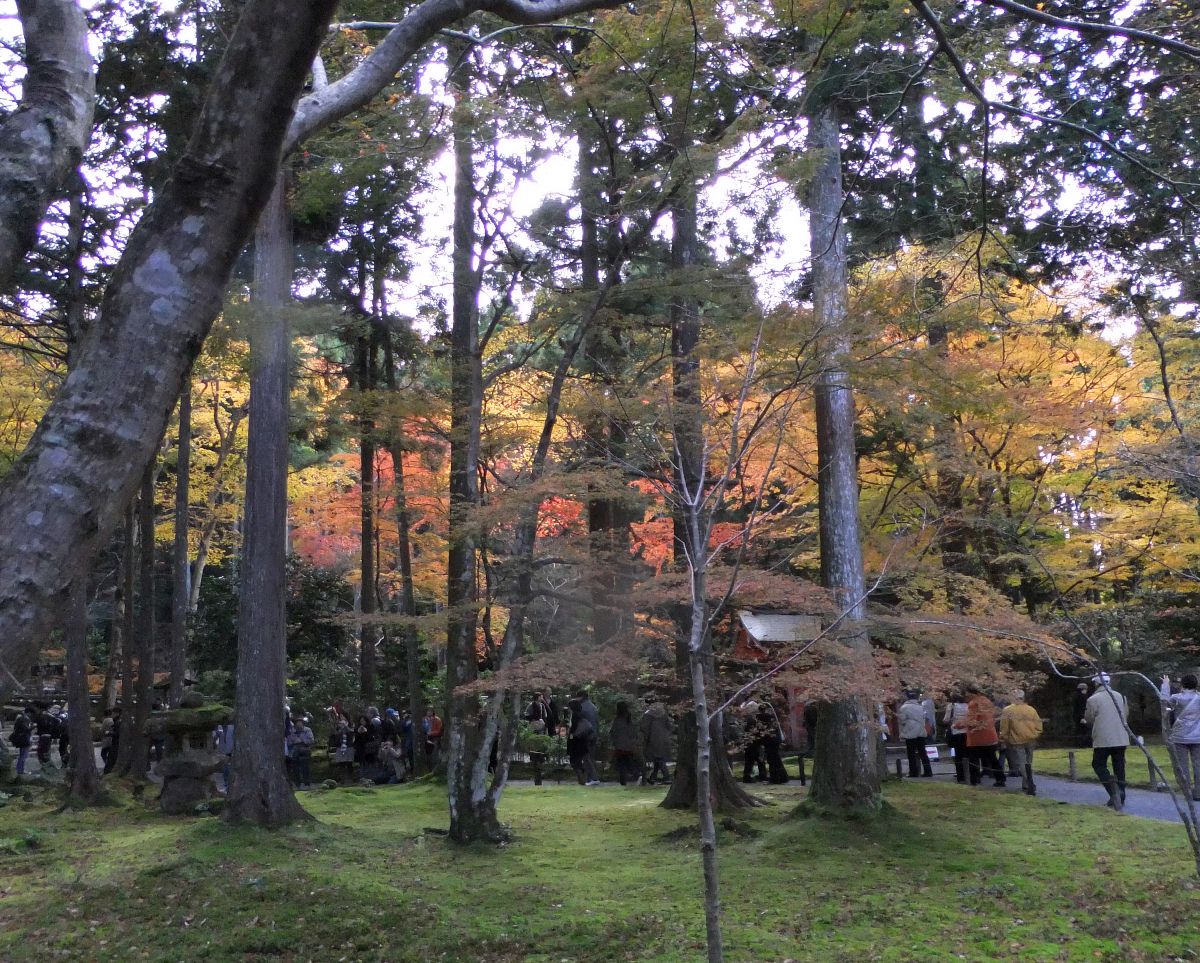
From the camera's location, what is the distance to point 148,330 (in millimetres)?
2479

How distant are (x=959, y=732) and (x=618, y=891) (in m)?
7.77

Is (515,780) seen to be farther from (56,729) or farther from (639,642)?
(56,729)

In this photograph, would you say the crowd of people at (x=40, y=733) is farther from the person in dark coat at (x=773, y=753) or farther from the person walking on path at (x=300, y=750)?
the person in dark coat at (x=773, y=753)

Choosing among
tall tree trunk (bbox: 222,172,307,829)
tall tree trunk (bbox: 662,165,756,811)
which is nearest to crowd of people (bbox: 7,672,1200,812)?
tall tree trunk (bbox: 222,172,307,829)

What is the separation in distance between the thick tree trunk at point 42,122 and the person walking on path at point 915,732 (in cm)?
1405

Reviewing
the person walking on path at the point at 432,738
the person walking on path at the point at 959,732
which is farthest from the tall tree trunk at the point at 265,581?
the person walking on path at the point at 959,732

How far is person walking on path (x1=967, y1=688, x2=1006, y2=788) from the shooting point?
13156 mm

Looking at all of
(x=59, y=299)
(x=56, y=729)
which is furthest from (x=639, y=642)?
(x=56, y=729)

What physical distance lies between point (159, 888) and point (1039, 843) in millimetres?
8164

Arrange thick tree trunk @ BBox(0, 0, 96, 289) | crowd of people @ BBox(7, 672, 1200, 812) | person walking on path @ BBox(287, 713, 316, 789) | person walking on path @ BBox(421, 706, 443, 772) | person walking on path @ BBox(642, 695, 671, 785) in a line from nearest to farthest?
thick tree trunk @ BBox(0, 0, 96, 289)
crowd of people @ BBox(7, 672, 1200, 812)
person walking on path @ BBox(642, 695, 671, 785)
person walking on path @ BBox(287, 713, 316, 789)
person walking on path @ BBox(421, 706, 443, 772)

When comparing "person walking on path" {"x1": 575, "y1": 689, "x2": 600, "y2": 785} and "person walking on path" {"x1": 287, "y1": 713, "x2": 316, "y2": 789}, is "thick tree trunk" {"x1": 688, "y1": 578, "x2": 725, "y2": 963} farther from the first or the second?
"person walking on path" {"x1": 287, "y1": 713, "x2": 316, "y2": 789}

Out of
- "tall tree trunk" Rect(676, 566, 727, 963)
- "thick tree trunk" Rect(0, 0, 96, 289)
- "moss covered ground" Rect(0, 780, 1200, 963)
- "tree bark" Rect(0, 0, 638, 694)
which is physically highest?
"thick tree trunk" Rect(0, 0, 96, 289)

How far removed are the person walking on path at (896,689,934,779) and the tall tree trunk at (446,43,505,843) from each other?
725 centimetres

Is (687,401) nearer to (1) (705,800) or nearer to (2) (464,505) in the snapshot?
(2) (464,505)
